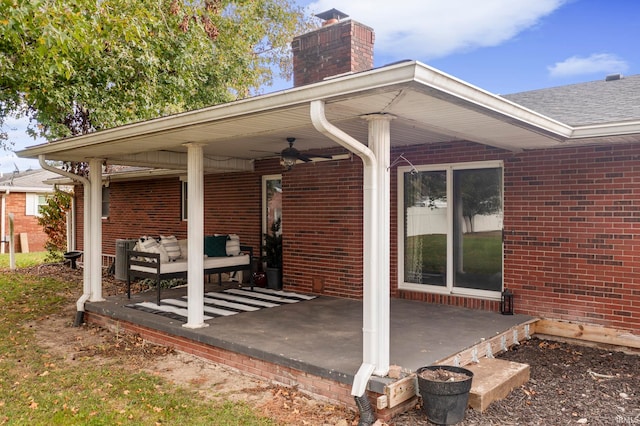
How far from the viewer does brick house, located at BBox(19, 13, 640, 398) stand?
4078mm

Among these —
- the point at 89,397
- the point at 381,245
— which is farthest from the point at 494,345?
the point at 89,397

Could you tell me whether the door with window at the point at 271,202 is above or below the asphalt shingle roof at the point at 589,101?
below

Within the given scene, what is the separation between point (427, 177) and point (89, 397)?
513 centimetres

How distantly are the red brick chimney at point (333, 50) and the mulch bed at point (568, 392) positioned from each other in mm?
4541

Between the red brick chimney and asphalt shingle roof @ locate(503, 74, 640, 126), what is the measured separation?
265 cm

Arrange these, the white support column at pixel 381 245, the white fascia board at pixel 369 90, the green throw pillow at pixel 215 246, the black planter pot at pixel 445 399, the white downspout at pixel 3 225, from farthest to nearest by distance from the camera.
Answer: the white downspout at pixel 3 225
the green throw pillow at pixel 215 246
the white support column at pixel 381 245
the black planter pot at pixel 445 399
the white fascia board at pixel 369 90

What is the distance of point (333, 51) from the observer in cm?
734

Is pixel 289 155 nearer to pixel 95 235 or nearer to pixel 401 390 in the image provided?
pixel 401 390

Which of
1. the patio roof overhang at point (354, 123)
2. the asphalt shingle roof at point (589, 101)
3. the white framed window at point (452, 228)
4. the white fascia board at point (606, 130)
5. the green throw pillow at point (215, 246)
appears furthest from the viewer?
the green throw pillow at point (215, 246)

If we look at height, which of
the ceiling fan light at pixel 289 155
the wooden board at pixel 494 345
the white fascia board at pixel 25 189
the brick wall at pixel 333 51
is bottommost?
the wooden board at pixel 494 345

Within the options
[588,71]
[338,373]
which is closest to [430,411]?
[338,373]

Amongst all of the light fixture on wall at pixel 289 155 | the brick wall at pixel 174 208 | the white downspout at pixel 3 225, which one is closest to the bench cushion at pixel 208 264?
the brick wall at pixel 174 208

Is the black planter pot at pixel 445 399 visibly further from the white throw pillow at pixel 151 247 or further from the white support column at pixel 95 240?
the white support column at pixel 95 240

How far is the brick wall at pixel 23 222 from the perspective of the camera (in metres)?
22.3
